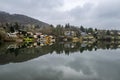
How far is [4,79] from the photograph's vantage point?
47.9ft

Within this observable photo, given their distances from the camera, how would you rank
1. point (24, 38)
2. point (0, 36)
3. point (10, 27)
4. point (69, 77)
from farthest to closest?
point (10, 27), point (24, 38), point (0, 36), point (69, 77)

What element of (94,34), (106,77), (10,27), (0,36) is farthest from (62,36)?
(106,77)

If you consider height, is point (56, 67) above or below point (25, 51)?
above

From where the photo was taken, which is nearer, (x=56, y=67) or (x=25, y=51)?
(x=56, y=67)

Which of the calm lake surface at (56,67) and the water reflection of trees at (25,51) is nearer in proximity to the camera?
the calm lake surface at (56,67)

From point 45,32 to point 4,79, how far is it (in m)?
112

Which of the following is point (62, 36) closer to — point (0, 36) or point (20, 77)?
point (0, 36)

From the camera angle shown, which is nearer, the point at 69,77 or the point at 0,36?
the point at 69,77

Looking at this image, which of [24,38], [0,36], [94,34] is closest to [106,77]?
[0,36]

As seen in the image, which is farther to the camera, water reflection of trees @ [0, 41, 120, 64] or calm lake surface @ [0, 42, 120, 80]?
water reflection of trees @ [0, 41, 120, 64]

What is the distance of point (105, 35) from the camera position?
15112 cm

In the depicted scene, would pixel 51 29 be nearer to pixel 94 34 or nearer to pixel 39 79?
pixel 94 34

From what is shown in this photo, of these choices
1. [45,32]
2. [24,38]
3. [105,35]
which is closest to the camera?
[24,38]

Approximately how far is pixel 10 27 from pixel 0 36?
92.5 ft
